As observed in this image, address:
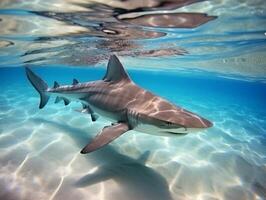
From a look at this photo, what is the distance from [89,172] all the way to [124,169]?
2.91 feet

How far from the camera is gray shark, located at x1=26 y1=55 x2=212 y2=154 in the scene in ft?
14.4

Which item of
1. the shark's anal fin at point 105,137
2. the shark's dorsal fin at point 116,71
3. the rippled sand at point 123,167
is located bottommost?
the rippled sand at point 123,167

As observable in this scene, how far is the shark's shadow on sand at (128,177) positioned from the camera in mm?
5025

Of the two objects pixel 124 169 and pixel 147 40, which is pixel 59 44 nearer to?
pixel 147 40

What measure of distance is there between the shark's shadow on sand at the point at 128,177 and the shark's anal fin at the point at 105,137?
1.17 meters

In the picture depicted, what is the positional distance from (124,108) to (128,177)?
5.55 ft

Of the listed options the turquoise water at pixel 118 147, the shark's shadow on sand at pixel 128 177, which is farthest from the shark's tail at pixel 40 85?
the shark's shadow on sand at pixel 128 177

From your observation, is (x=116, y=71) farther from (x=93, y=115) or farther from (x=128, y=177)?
(x=128, y=177)

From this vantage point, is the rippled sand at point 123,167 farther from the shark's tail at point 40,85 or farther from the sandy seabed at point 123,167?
the shark's tail at point 40,85

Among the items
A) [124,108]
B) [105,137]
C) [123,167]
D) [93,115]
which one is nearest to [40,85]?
[93,115]

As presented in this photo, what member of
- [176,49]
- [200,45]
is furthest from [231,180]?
[176,49]

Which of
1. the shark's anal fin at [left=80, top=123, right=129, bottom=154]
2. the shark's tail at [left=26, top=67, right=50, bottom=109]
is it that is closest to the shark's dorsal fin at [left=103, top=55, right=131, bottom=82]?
the shark's anal fin at [left=80, top=123, right=129, bottom=154]

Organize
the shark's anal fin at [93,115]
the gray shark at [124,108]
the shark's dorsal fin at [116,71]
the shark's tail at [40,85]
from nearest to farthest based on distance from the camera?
the gray shark at [124,108]
the shark's dorsal fin at [116,71]
the shark's anal fin at [93,115]
the shark's tail at [40,85]

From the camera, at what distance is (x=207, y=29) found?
418 inches
